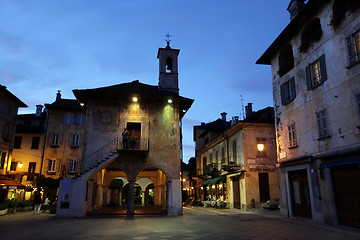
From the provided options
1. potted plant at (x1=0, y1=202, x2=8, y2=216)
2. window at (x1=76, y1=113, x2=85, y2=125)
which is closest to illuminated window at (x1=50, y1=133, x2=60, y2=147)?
window at (x1=76, y1=113, x2=85, y2=125)

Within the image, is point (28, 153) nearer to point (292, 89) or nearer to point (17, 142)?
point (17, 142)

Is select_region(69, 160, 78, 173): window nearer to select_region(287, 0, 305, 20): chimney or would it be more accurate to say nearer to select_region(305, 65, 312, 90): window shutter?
select_region(305, 65, 312, 90): window shutter

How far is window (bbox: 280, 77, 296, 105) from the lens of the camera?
51.6 ft

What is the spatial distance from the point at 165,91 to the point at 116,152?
6249 millimetres

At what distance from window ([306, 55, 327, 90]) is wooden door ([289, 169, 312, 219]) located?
4.75 metres

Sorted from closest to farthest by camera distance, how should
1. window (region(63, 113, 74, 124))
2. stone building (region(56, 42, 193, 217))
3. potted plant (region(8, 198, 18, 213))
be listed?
stone building (region(56, 42, 193, 217)) → potted plant (region(8, 198, 18, 213)) → window (region(63, 113, 74, 124))

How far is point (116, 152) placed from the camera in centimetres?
1817

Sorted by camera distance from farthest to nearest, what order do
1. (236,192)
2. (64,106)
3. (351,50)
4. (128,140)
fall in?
(64,106), (236,192), (128,140), (351,50)

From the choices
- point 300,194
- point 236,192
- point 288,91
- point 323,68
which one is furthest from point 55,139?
point 323,68

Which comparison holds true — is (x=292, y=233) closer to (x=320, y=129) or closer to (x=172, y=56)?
(x=320, y=129)

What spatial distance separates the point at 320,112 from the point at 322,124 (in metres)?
0.63

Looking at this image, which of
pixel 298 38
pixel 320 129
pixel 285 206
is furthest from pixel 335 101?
pixel 285 206

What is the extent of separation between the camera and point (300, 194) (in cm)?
1521

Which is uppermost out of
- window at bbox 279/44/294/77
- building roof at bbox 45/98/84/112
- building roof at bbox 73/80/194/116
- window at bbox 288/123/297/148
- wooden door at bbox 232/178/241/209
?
building roof at bbox 45/98/84/112
